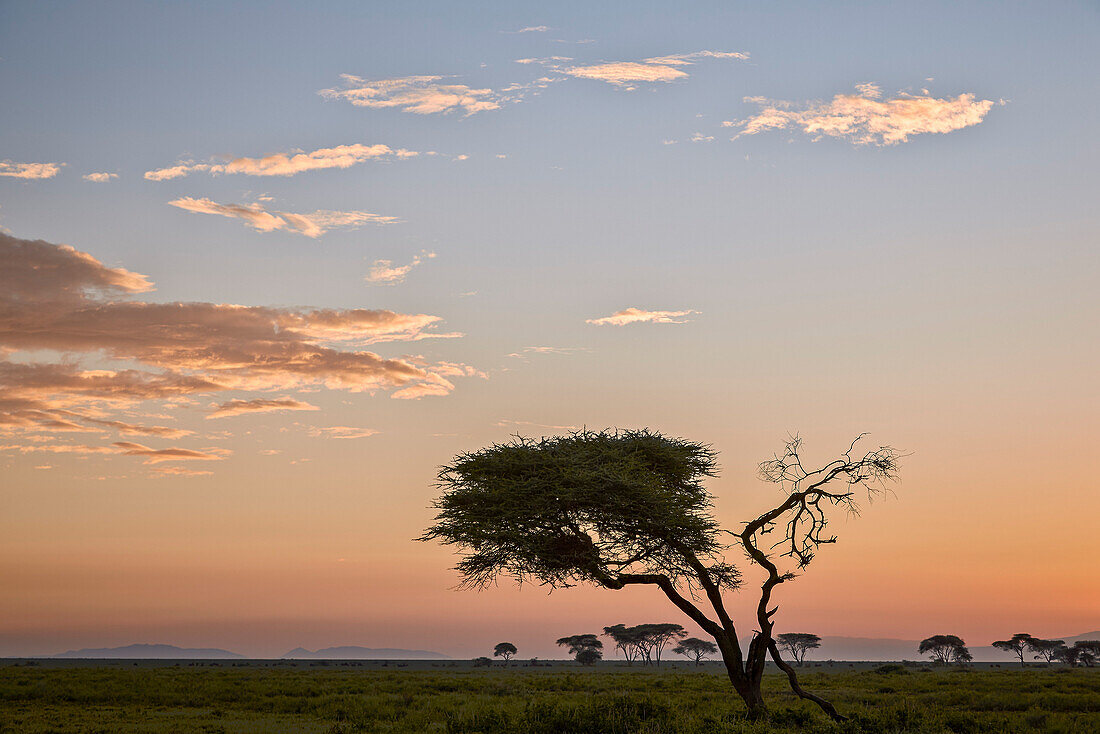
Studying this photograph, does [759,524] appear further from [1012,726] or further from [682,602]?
[1012,726]

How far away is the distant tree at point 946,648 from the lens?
130125 mm

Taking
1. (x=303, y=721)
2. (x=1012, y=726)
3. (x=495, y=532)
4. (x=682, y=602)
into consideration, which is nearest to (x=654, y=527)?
(x=682, y=602)

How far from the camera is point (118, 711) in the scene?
1458 inches

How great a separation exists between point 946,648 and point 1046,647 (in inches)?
604

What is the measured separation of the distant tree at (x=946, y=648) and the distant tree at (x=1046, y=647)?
10721 millimetres

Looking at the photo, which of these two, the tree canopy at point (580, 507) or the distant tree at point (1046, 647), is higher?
the tree canopy at point (580, 507)

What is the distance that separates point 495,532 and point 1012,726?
56.7 ft

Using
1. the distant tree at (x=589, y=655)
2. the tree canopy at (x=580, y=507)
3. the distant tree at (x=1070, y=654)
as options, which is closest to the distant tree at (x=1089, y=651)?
the distant tree at (x=1070, y=654)

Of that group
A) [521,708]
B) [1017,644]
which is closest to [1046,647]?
[1017,644]

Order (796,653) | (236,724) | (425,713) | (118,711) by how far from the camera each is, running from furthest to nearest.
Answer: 1. (796,653)
2. (118,711)
3. (425,713)
4. (236,724)

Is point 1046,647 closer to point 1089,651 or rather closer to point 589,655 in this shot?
point 1089,651

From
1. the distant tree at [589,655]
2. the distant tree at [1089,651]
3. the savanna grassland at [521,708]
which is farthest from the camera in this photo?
the distant tree at [589,655]

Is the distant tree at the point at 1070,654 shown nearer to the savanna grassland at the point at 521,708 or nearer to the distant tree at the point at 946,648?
Result: the distant tree at the point at 946,648

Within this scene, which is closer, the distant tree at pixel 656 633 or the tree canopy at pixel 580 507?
the tree canopy at pixel 580 507
